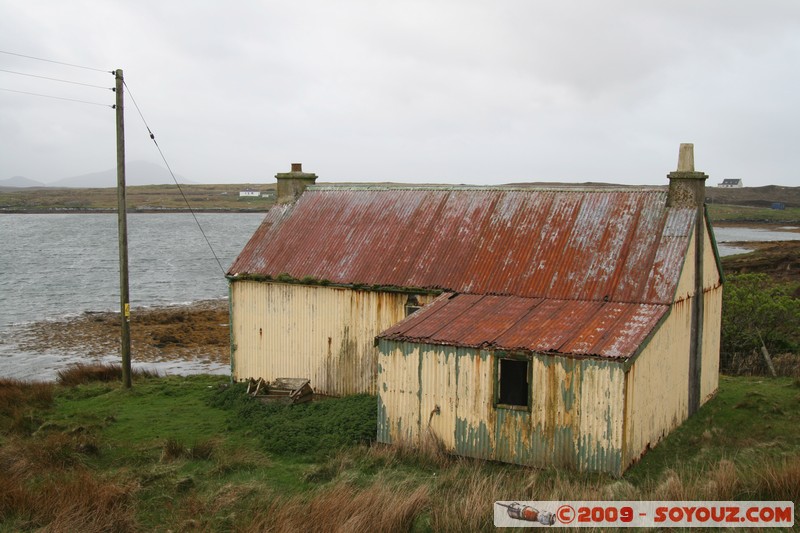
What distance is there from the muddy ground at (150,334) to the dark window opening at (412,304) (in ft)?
48.4

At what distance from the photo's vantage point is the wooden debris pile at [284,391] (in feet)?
60.6

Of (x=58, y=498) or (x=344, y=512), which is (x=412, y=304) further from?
(x=58, y=498)

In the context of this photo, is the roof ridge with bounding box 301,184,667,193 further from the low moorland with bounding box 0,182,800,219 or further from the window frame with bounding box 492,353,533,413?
the low moorland with bounding box 0,182,800,219

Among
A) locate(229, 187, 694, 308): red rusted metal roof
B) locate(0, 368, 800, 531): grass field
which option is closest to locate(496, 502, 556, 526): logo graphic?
locate(0, 368, 800, 531): grass field

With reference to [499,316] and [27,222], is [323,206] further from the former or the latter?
[27,222]

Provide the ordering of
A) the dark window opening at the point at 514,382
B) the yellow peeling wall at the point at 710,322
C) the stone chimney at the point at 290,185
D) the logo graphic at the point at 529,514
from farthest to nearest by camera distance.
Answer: the stone chimney at the point at 290,185 → the yellow peeling wall at the point at 710,322 → the dark window opening at the point at 514,382 → the logo graphic at the point at 529,514

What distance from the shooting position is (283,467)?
13.8 m

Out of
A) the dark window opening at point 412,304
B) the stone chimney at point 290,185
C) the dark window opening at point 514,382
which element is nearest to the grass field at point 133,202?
the stone chimney at point 290,185

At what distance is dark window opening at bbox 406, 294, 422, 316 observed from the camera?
17.9m

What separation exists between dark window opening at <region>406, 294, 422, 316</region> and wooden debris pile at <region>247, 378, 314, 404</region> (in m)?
3.43

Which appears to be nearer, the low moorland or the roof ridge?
the roof ridge

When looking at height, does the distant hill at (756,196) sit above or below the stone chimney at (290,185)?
above

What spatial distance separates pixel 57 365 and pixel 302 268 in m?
16.0

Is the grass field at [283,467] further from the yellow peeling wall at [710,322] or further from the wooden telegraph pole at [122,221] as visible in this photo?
the wooden telegraph pole at [122,221]
